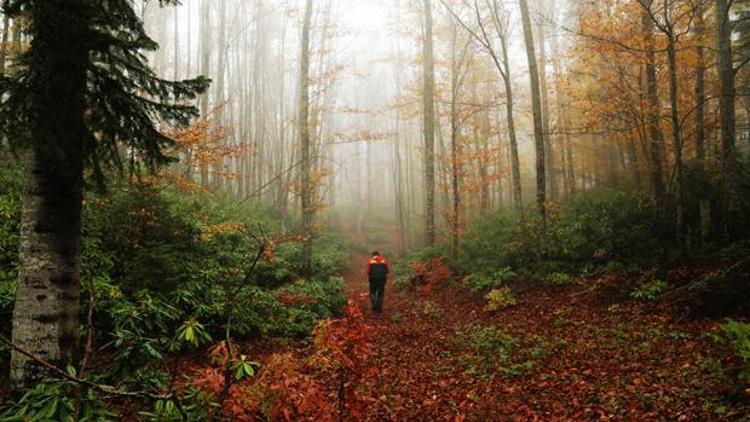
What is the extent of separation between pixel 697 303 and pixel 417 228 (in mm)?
22878

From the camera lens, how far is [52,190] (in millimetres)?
3676

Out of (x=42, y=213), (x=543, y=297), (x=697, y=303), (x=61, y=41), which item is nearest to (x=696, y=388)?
(x=697, y=303)

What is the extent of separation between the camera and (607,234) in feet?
35.2

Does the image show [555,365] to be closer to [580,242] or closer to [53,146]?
[580,242]

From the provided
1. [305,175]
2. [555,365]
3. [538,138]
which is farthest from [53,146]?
[538,138]

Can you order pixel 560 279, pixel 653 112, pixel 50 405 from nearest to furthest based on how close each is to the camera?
1. pixel 50 405
2. pixel 560 279
3. pixel 653 112

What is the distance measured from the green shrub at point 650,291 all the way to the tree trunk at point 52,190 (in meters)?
9.32

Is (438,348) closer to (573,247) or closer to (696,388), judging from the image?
(696,388)

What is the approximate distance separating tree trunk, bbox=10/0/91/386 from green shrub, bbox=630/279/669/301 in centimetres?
932

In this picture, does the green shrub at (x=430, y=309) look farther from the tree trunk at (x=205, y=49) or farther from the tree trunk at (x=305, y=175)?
the tree trunk at (x=205, y=49)

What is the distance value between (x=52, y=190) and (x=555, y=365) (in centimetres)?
691

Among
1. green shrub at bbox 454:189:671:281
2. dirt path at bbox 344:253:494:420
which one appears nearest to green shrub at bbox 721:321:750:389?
dirt path at bbox 344:253:494:420

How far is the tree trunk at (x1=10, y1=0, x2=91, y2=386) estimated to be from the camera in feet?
11.3

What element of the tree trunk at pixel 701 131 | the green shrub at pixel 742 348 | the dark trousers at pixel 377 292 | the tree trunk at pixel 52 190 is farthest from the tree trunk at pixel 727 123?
the tree trunk at pixel 52 190
